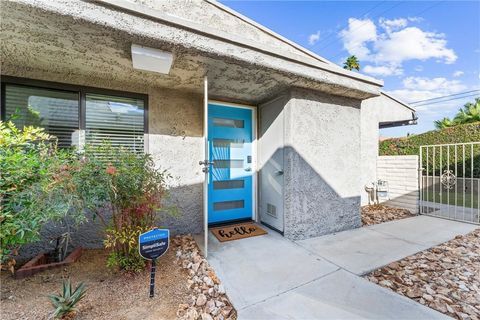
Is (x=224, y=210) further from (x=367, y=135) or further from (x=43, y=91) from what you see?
(x=367, y=135)

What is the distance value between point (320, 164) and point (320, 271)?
83.7 inches

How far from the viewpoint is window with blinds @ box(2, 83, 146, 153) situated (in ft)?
10.5

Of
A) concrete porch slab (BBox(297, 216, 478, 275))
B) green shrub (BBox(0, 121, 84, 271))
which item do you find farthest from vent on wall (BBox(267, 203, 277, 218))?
green shrub (BBox(0, 121, 84, 271))

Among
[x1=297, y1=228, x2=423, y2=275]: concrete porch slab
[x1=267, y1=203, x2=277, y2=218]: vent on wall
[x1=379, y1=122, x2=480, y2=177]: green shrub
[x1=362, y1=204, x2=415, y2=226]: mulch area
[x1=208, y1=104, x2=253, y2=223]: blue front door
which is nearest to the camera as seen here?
[x1=297, y1=228, x2=423, y2=275]: concrete porch slab

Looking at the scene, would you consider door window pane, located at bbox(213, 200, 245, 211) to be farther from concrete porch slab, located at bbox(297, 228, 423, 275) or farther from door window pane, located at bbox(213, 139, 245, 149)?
concrete porch slab, located at bbox(297, 228, 423, 275)

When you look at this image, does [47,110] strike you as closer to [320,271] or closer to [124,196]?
[124,196]

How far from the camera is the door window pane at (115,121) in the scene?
3568 mm


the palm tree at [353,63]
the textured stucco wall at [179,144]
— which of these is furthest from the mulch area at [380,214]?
the palm tree at [353,63]

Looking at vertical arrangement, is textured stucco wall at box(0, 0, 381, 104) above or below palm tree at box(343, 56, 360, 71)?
below

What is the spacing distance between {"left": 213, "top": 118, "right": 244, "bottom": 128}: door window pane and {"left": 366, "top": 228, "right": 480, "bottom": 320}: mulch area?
3.65 metres

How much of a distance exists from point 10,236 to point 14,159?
76 cm

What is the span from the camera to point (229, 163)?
465 centimetres

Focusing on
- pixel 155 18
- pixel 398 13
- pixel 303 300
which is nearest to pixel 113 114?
pixel 155 18

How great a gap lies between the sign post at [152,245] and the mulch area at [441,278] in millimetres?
2676
